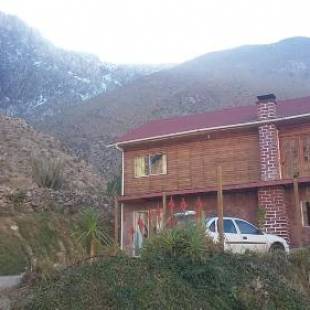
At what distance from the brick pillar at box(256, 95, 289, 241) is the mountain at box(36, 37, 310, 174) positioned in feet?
96.4

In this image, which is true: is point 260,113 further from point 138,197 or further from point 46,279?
point 46,279

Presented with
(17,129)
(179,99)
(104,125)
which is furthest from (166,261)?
(179,99)

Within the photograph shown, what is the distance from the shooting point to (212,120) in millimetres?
24469

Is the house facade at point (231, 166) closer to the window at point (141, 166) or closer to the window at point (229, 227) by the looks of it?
the window at point (141, 166)

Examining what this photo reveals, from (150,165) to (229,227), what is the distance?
8.58 meters

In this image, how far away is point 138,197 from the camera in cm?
2364

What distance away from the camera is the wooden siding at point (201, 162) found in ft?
73.2

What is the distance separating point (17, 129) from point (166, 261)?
3211cm

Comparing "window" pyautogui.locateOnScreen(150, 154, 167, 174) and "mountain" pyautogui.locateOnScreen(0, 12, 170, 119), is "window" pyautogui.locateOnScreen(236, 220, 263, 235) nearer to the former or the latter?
"window" pyautogui.locateOnScreen(150, 154, 167, 174)

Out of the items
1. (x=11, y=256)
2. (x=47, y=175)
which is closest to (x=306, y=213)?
(x=11, y=256)

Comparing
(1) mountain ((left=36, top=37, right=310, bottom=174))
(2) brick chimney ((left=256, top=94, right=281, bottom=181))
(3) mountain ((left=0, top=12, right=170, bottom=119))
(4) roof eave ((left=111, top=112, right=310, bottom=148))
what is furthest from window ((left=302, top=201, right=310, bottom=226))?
(3) mountain ((left=0, top=12, right=170, bottom=119))

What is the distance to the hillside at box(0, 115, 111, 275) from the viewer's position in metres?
18.5

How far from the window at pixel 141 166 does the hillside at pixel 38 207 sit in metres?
2.46

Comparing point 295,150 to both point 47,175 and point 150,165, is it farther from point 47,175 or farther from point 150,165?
point 47,175
